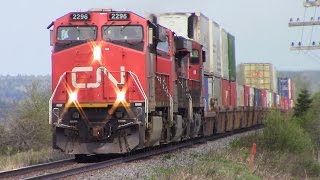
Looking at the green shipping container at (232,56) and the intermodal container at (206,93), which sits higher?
the green shipping container at (232,56)

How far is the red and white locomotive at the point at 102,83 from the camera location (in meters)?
14.2

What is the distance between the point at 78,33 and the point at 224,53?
16.4 meters

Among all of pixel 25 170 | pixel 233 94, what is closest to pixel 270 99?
pixel 233 94

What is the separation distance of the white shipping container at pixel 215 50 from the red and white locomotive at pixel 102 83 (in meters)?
10.3

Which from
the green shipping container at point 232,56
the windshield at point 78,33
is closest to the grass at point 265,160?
the windshield at point 78,33

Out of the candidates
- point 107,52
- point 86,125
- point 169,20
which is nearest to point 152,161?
point 86,125

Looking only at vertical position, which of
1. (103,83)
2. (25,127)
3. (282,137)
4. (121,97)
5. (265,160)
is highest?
(103,83)

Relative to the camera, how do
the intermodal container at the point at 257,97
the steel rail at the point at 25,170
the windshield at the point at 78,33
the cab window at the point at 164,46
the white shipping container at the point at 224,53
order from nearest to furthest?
the steel rail at the point at 25,170
the windshield at the point at 78,33
the cab window at the point at 164,46
the white shipping container at the point at 224,53
the intermodal container at the point at 257,97

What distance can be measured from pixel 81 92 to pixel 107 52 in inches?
48.9

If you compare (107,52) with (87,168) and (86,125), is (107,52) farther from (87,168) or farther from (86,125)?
(87,168)

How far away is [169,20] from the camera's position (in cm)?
2297

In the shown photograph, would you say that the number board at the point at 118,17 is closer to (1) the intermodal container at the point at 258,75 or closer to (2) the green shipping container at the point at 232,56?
(2) the green shipping container at the point at 232,56

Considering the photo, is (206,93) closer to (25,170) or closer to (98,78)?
(98,78)

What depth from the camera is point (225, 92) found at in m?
28.1
